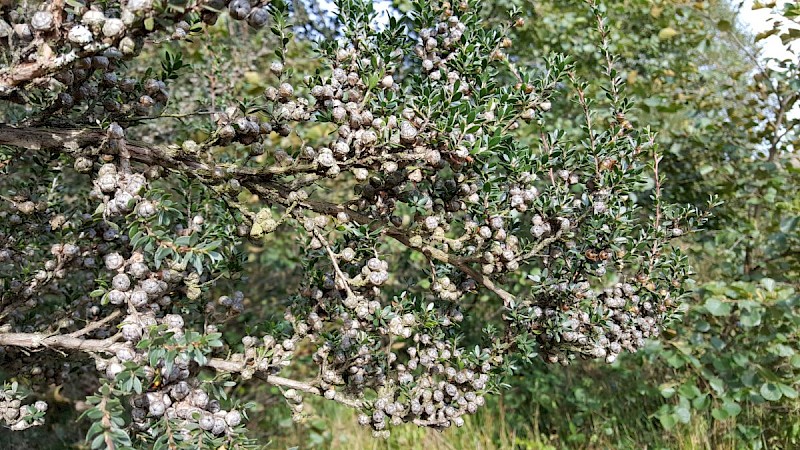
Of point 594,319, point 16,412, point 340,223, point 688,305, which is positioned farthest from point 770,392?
point 16,412

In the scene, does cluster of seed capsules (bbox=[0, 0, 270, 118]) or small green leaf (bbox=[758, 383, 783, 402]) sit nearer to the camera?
cluster of seed capsules (bbox=[0, 0, 270, 118])

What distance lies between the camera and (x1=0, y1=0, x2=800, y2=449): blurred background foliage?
2877mm

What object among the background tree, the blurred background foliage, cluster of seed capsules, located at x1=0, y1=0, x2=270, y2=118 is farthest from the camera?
the blurred background foliage

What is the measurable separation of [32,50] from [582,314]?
1.28m

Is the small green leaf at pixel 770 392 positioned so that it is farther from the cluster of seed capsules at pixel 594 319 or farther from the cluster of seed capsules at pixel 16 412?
the cluster of seed capsules at pixel 16 412

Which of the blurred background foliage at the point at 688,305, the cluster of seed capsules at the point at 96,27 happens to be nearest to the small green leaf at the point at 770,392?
the blurred background foliage at the point at 688,305

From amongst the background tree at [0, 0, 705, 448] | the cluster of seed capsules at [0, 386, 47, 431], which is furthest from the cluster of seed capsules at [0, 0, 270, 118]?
the cluster of seed capsules at [0, 386, 47, 431]

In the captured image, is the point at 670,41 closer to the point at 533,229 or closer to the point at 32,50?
the point at 533,229

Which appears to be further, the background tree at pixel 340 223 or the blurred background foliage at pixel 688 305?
the blurred background foliage at pixel 688 305

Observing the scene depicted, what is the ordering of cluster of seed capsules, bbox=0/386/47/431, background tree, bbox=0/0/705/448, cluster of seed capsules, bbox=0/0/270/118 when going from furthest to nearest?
cluster of seed capsules, bbox=0/386/47/431 < background tree, bbox=0/0/705/448 < cluster of seed capsules, bbox=0/0/270/118

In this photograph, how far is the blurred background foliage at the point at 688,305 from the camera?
288 cm

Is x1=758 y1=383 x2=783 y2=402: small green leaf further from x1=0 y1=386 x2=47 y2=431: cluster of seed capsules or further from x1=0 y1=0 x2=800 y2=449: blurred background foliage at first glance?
x1=0 y1=386 x2=47 y2=431: cluster of seed capsules

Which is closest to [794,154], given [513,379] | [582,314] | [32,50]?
[513,379]

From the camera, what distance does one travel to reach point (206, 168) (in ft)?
4.29
